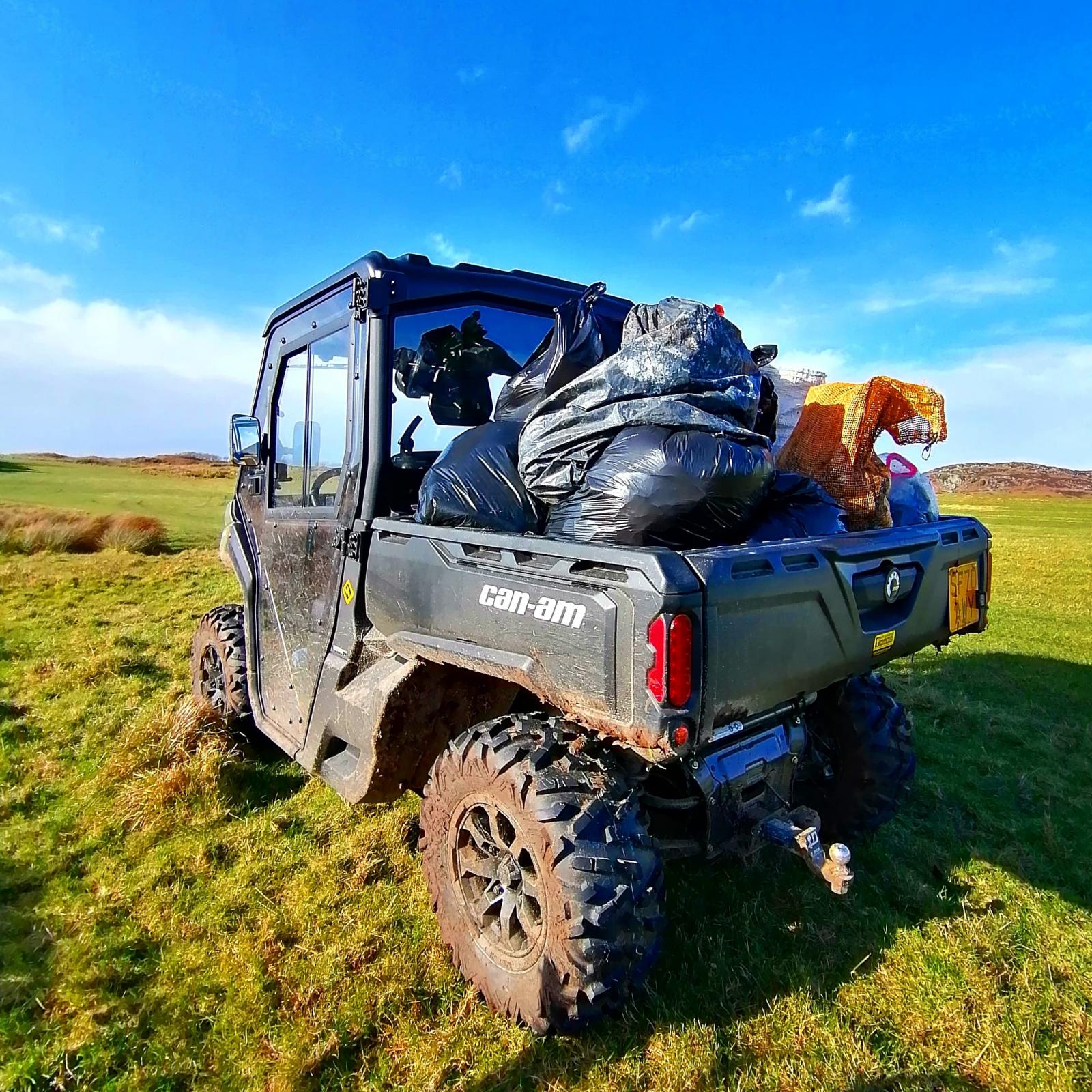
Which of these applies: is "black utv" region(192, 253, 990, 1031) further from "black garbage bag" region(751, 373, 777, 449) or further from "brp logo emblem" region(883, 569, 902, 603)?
"black garbage bag" region(751, 373, 777, 449)

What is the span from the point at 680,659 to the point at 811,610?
545 mm

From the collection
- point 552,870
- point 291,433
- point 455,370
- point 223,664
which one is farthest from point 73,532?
point 552,870

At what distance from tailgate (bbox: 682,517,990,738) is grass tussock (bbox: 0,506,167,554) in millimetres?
14203

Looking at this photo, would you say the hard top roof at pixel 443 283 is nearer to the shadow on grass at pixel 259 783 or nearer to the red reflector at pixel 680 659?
the red reflector at pixel 680 659

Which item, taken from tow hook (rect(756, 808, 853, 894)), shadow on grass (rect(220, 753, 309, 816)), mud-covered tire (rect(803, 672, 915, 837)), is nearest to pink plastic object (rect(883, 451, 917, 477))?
mud-covered tire (rect(803, 672, 915, 837))

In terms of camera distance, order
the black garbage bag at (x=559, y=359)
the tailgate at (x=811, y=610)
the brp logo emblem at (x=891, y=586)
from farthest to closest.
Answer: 1. the black garbage bag at (x=559, y=359)
2. the brp logo emblem at (x=891, y=586)
3. the tailgate at (x=811, y=610)

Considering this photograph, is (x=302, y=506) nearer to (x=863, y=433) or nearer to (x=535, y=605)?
(x=535, y=605)

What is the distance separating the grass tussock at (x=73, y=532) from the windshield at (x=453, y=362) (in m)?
12.6

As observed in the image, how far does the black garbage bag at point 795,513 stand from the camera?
245 cm

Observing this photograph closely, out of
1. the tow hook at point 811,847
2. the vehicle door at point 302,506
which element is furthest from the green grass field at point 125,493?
the tow hook at point 811,847

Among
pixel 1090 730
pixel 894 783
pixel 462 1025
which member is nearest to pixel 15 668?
pixel 462 1025

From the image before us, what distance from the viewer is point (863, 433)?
8.54 feet

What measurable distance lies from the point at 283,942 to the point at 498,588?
1.66 meters

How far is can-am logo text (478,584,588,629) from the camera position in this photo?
72.4 inches
